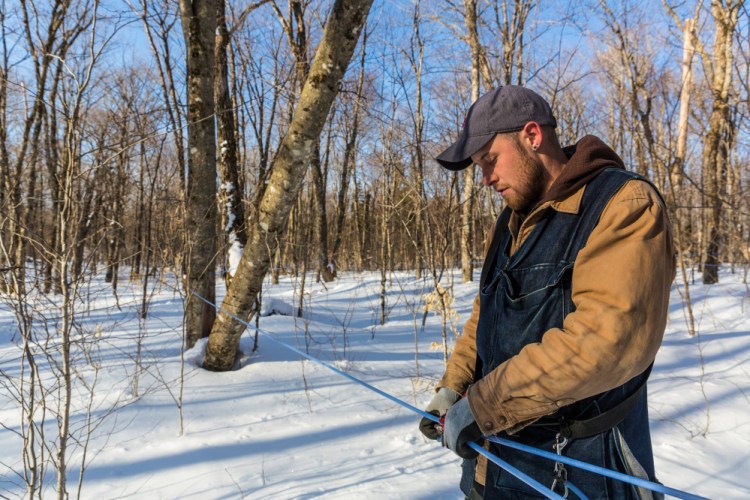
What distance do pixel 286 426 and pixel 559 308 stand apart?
322 cm

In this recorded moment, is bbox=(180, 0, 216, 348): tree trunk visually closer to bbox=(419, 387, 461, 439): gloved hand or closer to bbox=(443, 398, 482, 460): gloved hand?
bbox=(419, 387, 461, 439): gloved hand

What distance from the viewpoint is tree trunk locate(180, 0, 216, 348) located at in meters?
4.90

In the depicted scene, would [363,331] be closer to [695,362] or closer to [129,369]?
[129,369]

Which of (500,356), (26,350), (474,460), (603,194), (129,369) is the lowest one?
(129,369)

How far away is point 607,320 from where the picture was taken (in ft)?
2.99

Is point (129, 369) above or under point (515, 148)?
under

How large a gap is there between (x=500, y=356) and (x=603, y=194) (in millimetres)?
535

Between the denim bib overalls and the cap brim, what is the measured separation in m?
0.28

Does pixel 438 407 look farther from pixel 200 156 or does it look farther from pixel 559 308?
pixel 200 156

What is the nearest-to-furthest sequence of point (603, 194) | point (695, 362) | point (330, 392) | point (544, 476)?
point (603, 194) → point (544, 476) → point (330, 392) → point (695, 362)

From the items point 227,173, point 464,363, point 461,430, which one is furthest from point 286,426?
point 227,173

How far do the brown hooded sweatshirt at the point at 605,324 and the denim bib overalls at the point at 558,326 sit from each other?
0.27 ft

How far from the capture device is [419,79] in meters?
8.03

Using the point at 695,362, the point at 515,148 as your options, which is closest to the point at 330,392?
the point at 515,148
